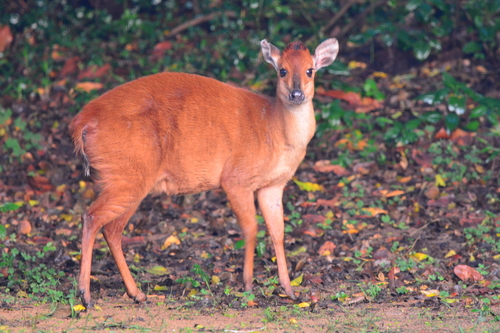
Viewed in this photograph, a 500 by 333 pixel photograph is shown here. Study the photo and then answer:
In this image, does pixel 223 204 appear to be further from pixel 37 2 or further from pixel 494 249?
pixel 37 2

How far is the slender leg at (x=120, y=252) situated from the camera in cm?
505

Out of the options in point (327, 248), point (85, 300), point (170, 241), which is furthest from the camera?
point (170, 241)

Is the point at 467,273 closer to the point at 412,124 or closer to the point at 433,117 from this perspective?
the point at 412,124

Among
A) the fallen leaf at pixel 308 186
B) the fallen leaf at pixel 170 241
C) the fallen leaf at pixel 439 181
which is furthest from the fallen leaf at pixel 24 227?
the fallen leaf at pixel 439 181

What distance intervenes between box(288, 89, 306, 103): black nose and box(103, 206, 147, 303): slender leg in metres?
1.39

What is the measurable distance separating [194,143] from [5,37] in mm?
6261

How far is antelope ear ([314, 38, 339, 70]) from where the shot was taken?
5.66 meters

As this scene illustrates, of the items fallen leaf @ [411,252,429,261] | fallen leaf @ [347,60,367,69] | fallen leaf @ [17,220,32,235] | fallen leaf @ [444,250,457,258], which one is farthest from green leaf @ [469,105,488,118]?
fallen leaf @ [17,220,32,235]

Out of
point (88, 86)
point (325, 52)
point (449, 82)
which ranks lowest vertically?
point (449, 82)

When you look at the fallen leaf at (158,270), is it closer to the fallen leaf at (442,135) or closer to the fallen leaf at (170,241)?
the fallen leaf at (170,241)

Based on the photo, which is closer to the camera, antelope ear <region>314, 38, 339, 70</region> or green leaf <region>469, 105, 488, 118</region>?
antelope ear <region>314, 38, 339, 70</region>

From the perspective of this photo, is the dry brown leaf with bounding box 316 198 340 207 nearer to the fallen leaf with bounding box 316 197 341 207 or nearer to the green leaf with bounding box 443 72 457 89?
the fallen leaf with bounding box 316 197 341 207

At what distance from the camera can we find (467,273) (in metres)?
5.42

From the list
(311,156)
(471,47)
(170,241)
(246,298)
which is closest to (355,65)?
(471,47)
